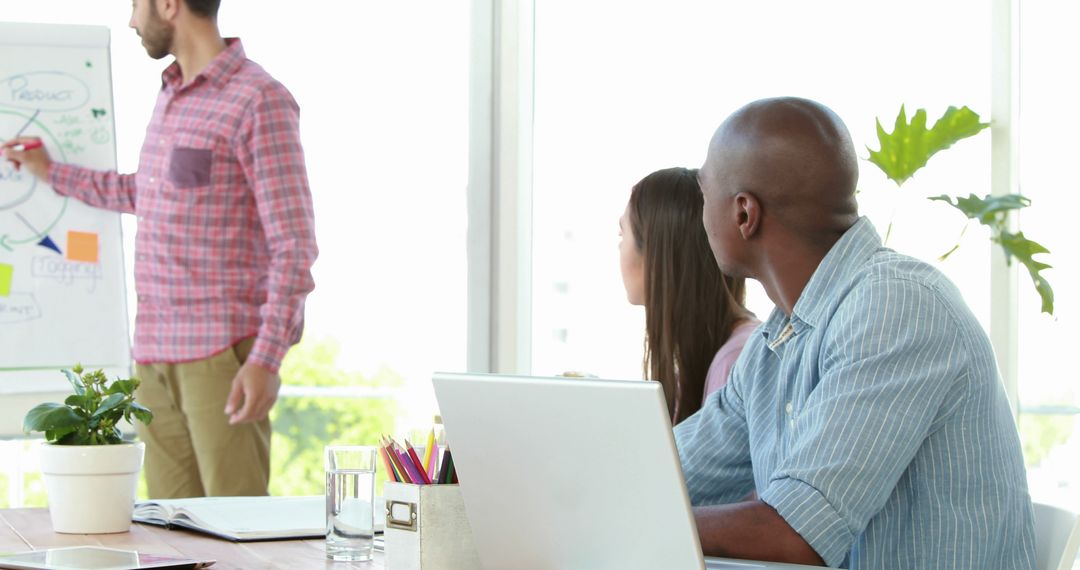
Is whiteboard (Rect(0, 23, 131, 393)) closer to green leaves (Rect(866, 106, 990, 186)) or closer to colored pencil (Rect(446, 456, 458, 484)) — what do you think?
green leaves (Rect(866, 106, 990, 186))

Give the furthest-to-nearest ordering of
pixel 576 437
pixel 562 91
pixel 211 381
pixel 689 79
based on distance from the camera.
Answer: pixel 562 91 → pixel 689 79 → pixel 211 381 → pixel 576 437

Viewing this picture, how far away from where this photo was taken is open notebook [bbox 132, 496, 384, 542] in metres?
1.53

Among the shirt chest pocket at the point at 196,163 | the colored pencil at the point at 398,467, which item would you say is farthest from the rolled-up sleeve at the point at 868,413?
the shirt chest pocket at the point at 196,163

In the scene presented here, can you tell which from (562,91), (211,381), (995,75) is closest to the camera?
(995,75)

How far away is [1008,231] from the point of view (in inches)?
107

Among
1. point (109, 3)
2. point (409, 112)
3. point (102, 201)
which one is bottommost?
point (102, 201)

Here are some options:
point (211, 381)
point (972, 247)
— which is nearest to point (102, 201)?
point (211, 381)

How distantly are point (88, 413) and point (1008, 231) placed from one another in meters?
1.98

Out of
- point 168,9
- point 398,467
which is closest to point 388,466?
point 398,467

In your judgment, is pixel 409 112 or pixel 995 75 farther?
pixel 409 112

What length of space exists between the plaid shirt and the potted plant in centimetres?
138

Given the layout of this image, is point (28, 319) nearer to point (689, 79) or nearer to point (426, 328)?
point (426, 328)

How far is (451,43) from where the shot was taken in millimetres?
3713

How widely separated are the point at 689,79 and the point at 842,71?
0.46 meters
